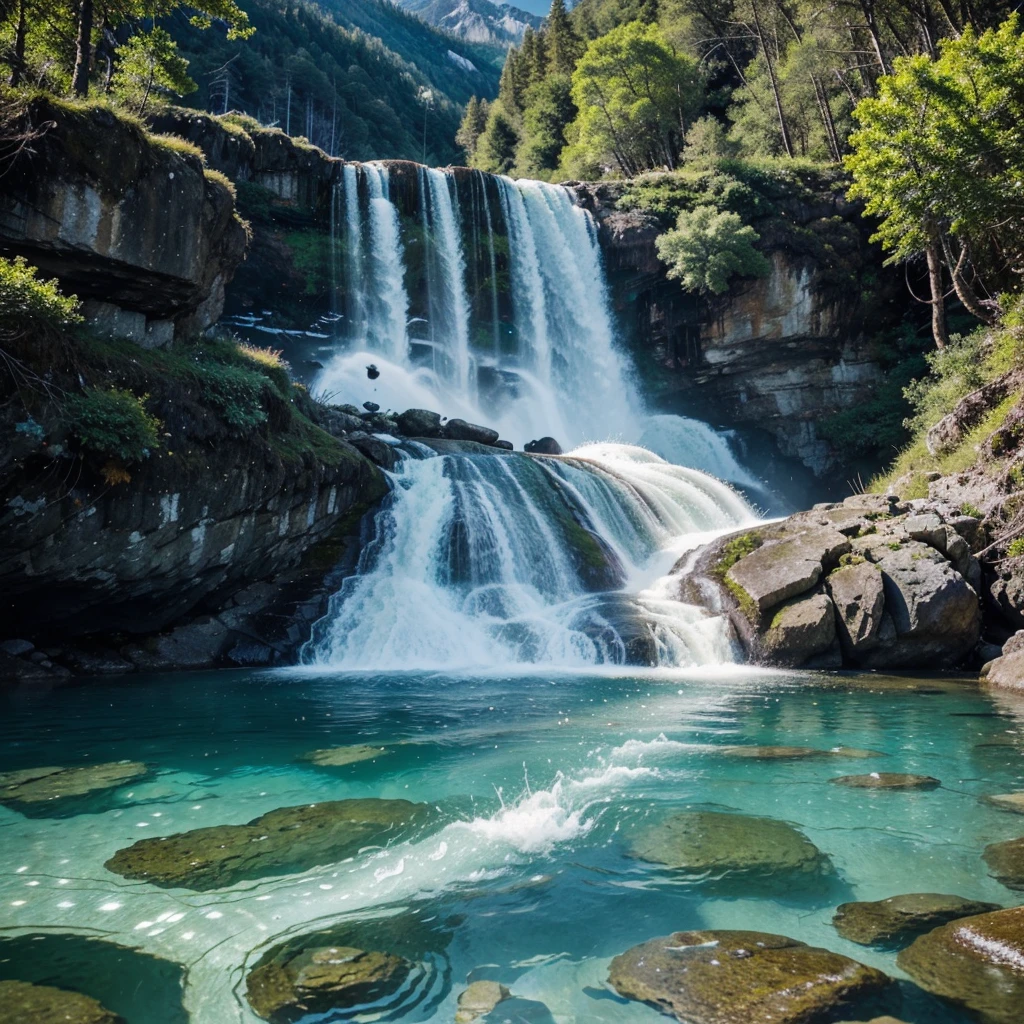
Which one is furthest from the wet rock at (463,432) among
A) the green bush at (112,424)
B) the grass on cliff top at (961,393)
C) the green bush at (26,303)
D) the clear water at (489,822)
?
the green bush at (26,303)

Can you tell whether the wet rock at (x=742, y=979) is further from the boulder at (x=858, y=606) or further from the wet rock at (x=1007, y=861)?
the boulder at (x=858, y=606)

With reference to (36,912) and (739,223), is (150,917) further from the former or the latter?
(739,223)

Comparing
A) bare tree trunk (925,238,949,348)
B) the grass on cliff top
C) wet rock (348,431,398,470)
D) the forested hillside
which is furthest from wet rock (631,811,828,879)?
bare tree trunk (925,238,949,348)

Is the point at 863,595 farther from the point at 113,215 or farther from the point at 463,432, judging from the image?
the point at 113,215

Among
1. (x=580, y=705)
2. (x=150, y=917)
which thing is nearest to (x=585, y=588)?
(x=580, y=705)

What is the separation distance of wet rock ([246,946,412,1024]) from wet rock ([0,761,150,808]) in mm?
3639

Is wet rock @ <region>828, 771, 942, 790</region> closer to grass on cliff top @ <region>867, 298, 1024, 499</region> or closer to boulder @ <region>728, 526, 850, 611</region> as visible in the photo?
boulder @ <region>728, 526, 850, 611</region>

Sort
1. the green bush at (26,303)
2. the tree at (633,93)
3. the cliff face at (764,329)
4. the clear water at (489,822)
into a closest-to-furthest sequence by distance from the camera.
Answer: the clear water at (489,822), the green bush at (26,303), the cliff face at (764,329), the tree at (633,93)

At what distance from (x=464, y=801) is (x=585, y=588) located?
34.3 ft

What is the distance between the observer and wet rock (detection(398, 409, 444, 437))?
2170cm

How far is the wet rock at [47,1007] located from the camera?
292 centimetres

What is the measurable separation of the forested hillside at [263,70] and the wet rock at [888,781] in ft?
46.1

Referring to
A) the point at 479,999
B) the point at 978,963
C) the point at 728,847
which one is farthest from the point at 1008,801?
the point at 479,999

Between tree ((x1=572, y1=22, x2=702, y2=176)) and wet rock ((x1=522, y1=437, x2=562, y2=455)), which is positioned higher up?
tree ((x1=572, y1=22, x2=702, y2=176))
